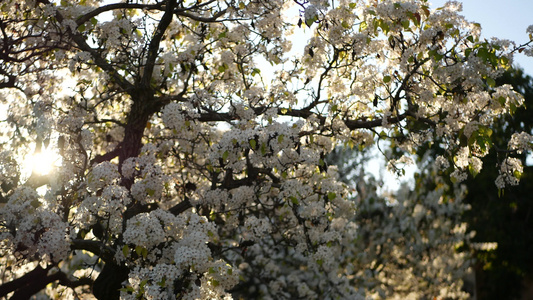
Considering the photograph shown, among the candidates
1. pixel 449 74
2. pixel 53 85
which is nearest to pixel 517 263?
pixel 449 74

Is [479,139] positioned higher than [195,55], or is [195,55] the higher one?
[195,55]

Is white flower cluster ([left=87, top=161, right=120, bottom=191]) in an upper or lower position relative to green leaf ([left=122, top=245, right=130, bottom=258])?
upper

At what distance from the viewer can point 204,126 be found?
9492mm

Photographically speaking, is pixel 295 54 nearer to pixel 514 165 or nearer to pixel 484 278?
pixel 514 165

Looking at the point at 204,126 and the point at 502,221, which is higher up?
the point at 502,221

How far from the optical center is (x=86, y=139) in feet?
26.0

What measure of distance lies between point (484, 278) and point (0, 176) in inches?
1002

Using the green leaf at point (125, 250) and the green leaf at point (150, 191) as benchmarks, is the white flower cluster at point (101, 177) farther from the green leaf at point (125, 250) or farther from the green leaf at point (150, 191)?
the green leaf at point (125, 250)

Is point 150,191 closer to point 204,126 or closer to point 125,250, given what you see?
point 125,250

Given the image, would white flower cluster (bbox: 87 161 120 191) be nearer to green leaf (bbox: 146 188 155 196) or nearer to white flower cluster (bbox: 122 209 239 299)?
green leaf (bbox: 146 188 155 196)

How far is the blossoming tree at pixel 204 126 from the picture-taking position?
266 inches

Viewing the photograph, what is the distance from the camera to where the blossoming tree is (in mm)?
6746

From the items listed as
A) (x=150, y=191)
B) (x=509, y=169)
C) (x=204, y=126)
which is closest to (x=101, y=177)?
(x=150, y=191)

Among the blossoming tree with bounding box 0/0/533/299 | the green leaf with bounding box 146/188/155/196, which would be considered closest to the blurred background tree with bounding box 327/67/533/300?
the blossoming tree with bounding box 0/0/533/299
